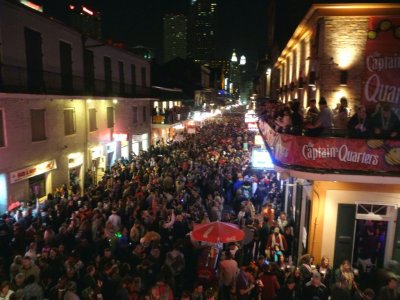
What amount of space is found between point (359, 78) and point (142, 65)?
24.7 metres

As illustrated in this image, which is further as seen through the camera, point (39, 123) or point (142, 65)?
point (142, 65)

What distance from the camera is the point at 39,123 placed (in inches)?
673

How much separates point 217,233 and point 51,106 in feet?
39.6

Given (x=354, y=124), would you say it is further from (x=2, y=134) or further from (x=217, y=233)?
(x=2, y=134)

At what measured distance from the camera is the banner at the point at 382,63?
10953 millimetres

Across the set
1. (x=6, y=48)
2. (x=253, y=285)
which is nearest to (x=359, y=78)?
(x=253, y=285)

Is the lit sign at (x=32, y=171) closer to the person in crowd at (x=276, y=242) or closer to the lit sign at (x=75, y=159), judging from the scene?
the lit sign at (x=75, y=159)

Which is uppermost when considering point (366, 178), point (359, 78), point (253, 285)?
point (359, 78)

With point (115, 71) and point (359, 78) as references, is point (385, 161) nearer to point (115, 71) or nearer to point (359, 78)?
point (359, 78)

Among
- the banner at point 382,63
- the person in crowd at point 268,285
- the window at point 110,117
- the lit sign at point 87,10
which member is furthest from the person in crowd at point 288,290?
the lit sign at point 87,10

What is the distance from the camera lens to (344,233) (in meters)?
10.3

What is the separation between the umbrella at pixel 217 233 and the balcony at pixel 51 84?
8926mm

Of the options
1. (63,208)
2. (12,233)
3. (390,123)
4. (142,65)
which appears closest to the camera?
(390,123)

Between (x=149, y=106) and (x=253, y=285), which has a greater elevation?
(x=149, y=106)
